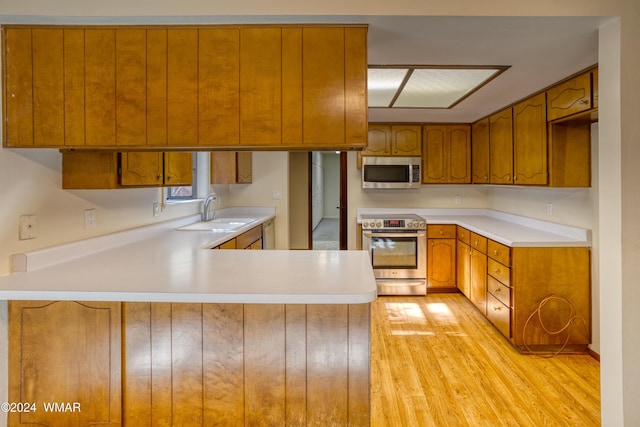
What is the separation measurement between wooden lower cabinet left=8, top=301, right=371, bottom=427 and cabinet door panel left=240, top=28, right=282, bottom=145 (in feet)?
2.65

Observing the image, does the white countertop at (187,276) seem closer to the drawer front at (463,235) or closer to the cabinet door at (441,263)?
the drawer front at (463,235)

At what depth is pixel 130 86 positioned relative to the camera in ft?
5.72

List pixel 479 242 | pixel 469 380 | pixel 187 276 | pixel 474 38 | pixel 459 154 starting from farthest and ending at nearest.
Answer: pixel 459 154
pixel 479 242
pixel 469 380
pixel 474 38
pixel 187 276

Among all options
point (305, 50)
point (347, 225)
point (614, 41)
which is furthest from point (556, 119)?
point (347, 225)

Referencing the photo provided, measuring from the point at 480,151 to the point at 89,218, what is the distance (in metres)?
3.83

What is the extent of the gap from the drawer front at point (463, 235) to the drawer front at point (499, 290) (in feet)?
2.05

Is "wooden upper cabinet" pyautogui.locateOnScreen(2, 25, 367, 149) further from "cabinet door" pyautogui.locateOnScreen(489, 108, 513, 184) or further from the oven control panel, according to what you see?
the oven control panel

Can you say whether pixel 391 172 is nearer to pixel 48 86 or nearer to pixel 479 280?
pixel 479 280

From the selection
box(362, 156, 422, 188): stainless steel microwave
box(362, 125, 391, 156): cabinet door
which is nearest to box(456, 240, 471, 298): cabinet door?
box(362, 156, 422, 188): stainless steel microwave

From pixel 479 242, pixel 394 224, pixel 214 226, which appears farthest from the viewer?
pixel 394 224

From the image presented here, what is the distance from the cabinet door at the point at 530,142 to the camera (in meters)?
2.93

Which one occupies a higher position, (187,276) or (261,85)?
(261,85)

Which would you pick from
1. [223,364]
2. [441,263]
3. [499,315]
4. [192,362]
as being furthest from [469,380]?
[441,263]

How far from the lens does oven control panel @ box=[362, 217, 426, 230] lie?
13.7 ft
